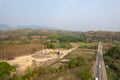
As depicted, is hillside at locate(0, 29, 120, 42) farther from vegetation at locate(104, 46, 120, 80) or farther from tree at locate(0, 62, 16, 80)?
tree at locate(0, 62, 16, 80)

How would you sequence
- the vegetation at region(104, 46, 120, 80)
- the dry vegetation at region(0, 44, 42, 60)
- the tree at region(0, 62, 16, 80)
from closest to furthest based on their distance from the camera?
the tree at region(0, 62, 16, 80) → the vegetation at region(104, 46, 120, 80) → the dry vegetation at region(0, 44, 42, 60)

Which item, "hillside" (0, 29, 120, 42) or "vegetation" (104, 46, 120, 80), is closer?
"vegetation" (104, 46, 120, 80)

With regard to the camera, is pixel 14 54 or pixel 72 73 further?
pixel 14 54

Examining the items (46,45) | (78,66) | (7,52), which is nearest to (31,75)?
Answer: (78,66)

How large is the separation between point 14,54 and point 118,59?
18511 millimetres

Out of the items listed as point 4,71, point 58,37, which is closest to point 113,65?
Result: point 4,71

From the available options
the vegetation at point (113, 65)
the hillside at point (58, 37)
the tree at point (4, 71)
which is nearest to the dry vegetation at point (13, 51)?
the tree at point (4, 71)

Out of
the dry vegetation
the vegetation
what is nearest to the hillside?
the dry vegetation

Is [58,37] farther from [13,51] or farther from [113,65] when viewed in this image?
[113,65]

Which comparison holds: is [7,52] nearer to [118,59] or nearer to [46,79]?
[46,79]

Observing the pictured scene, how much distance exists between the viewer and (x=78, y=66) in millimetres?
22000

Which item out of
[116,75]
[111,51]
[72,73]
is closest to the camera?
[72,73]

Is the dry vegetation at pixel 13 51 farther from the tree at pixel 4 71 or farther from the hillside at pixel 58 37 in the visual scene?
the hillside at pixel 58 37

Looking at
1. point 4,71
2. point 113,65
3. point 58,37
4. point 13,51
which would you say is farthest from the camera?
point 58,37
